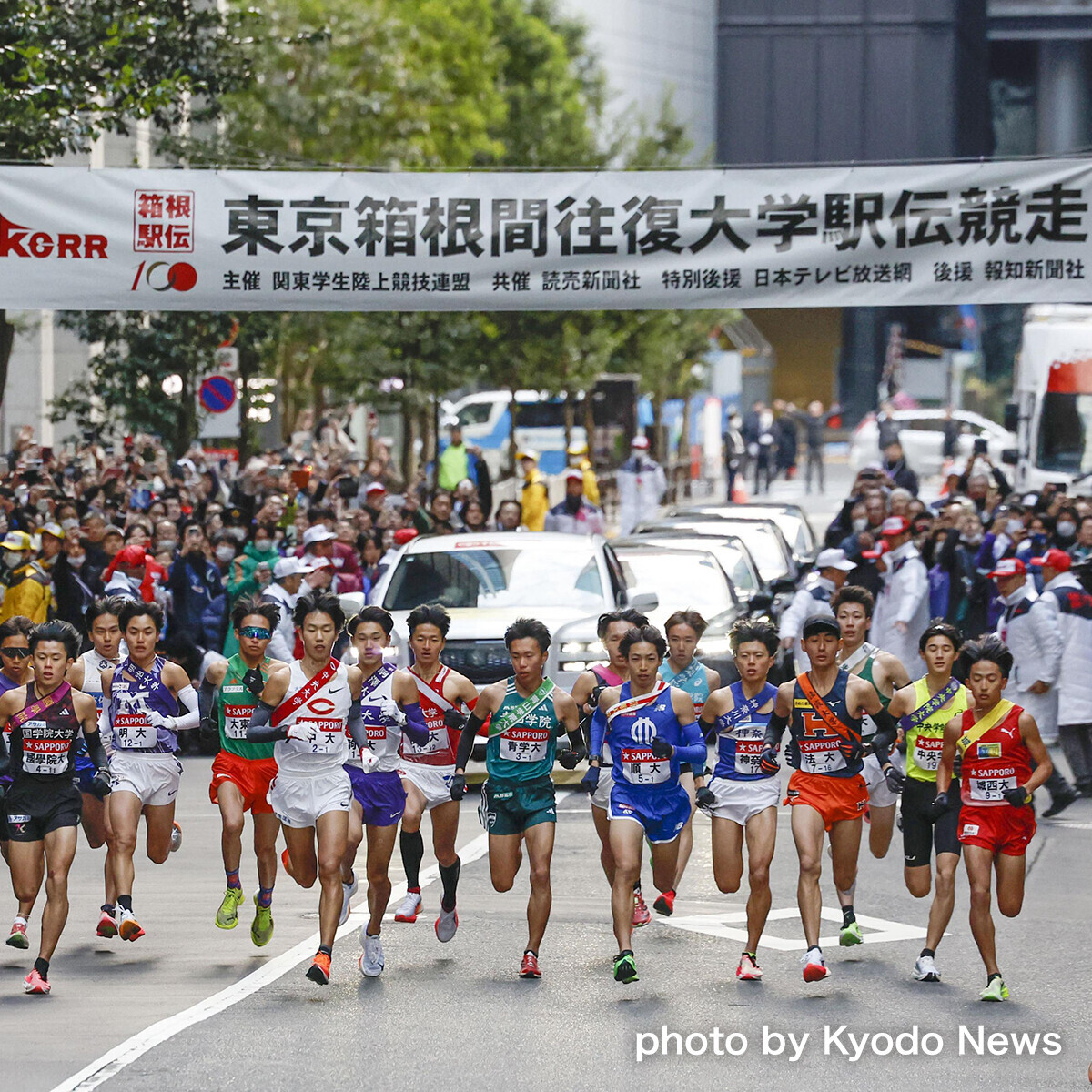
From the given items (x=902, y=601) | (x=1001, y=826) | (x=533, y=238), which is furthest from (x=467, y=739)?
(x=902, y=601)

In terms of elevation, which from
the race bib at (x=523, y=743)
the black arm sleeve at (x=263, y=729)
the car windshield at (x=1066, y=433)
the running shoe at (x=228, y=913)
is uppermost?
the car windshield at (x=1066, y=433)

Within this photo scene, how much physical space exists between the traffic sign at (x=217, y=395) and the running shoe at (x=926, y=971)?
58.8 feet

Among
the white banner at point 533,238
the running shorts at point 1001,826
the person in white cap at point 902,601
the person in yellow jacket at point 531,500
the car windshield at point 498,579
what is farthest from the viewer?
the person in yellow jacket at point 531,500

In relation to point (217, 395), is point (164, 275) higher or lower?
higher

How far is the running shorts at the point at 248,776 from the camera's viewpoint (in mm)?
10883

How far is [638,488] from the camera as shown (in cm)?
2975

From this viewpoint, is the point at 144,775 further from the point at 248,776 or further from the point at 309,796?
the point at 309,796

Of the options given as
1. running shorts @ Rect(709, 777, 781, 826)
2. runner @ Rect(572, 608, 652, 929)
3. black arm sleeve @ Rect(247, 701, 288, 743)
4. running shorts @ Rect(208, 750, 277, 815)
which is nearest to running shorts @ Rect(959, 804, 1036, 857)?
running shorts @ Rect(709, 777, 781, 826)

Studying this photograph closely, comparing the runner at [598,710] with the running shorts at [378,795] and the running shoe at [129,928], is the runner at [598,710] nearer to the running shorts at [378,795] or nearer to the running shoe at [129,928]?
the running shorts at [378,795]

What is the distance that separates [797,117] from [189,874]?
65.0 metres

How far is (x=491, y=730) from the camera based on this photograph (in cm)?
1021

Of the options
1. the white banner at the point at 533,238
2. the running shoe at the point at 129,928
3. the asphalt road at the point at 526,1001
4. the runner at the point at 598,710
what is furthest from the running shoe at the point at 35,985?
the white banner at the point at 533,238

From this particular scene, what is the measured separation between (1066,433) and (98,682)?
18.6 metres

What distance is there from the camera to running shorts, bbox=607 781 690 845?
33.2ft
